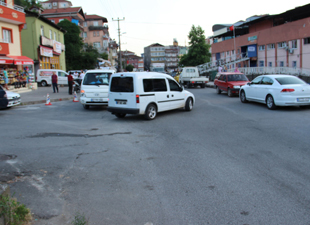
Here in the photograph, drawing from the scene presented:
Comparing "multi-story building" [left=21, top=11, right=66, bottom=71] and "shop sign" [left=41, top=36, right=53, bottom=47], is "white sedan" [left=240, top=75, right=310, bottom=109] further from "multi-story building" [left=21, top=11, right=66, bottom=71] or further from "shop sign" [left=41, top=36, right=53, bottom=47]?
"shop sign" [left=41, top=36, right=53, bottom=47]

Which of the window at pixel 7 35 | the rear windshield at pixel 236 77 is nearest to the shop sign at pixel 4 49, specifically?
the window at pixel 7 35

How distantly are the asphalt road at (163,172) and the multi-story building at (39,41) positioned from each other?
2849 cm

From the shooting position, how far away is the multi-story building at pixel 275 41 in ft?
109

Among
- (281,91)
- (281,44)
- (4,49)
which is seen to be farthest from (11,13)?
(281,44)

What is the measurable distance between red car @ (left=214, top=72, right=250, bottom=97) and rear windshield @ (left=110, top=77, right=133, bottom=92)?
10.2 metres

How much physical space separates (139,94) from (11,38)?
22.7 m

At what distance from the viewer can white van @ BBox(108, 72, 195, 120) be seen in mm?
10703

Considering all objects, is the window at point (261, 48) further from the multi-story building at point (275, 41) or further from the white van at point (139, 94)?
the white van at point (139, 94)

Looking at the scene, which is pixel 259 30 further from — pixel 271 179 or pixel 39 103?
pixel 271 179

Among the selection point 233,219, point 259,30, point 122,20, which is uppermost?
point 122,20

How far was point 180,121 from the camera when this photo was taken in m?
10.8

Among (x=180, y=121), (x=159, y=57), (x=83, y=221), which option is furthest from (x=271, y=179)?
(x=159, y=57)

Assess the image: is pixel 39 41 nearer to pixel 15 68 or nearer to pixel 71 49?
pixel 15 68

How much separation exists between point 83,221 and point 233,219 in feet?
6.05
